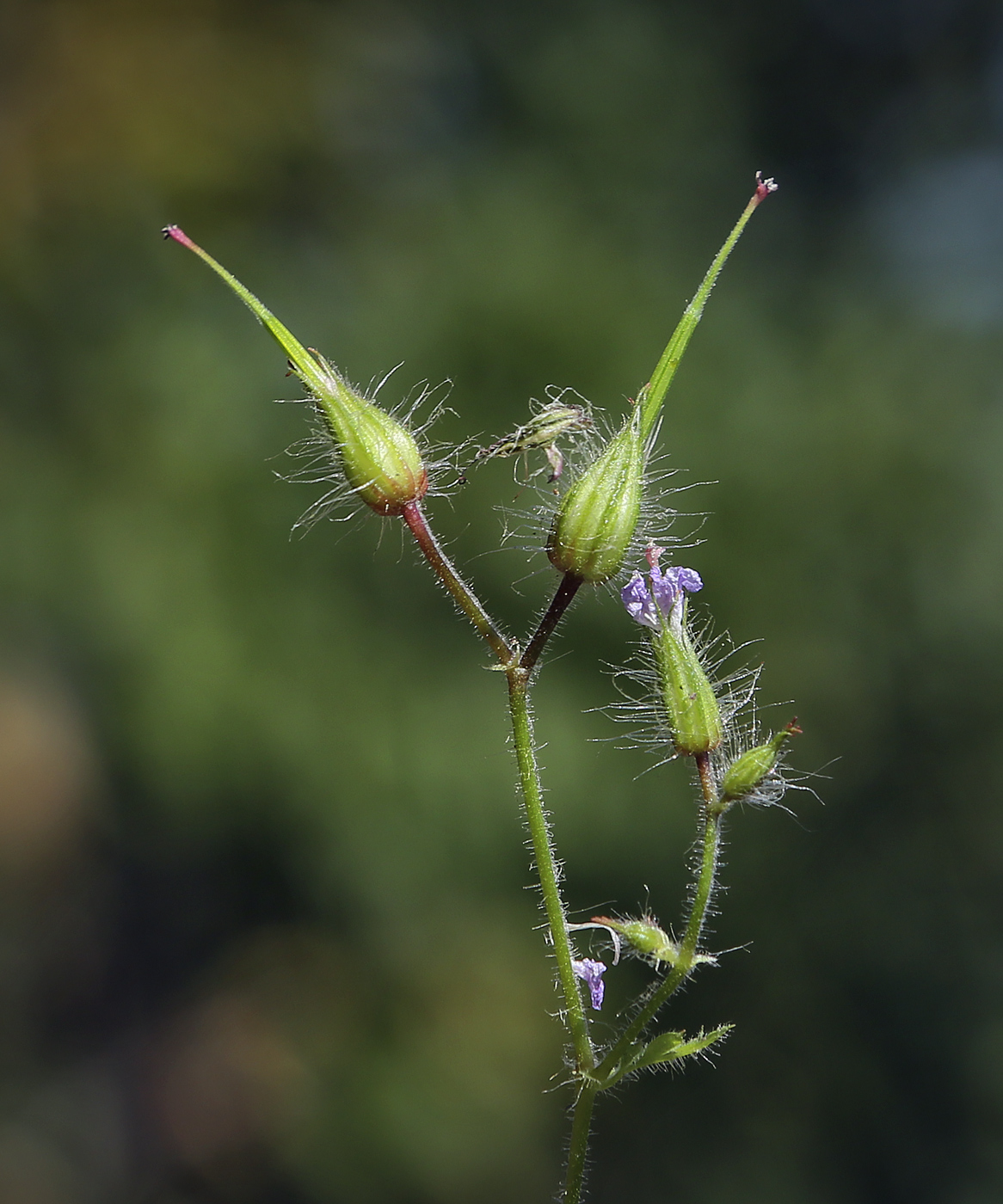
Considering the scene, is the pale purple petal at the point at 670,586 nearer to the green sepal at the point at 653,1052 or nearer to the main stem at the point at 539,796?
the main stem at the point at 539,796

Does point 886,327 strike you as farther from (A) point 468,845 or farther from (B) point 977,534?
(A) point 468,845

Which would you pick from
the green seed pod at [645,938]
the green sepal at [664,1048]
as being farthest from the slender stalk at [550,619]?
the green sepal at [664,1048]

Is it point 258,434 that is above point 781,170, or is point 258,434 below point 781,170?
below

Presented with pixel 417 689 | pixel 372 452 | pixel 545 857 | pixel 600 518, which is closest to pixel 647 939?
pixel 545 857

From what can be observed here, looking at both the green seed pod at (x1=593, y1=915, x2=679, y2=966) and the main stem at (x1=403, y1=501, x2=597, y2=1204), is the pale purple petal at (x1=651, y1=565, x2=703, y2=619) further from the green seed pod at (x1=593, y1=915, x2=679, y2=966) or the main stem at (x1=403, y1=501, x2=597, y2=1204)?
the green seed pod at (x1=593, y1=915, x2=679, y2=966)

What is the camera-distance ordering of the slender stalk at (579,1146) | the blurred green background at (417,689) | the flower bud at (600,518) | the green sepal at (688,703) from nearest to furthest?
1. the slender stalk at (579,1146)
2. the flower bud at (600,518)
3. the green sepal at (688,703)
4. the blurred green background at (417,689)

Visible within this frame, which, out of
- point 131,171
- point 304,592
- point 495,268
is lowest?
point 304,592

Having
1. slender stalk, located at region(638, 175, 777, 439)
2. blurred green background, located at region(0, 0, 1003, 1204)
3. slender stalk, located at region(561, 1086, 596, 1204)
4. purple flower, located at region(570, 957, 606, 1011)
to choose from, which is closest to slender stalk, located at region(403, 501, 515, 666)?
slender stalk, located at region(638, 175, 777, 439)

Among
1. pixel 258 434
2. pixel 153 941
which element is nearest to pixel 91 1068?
pixel 153 941
